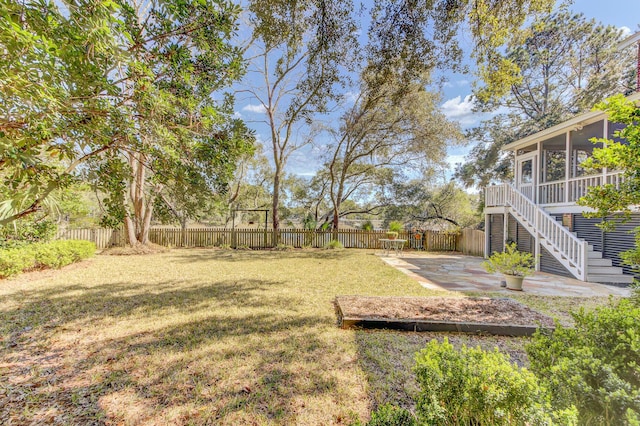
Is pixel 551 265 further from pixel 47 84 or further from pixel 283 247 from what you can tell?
pixel 47 84

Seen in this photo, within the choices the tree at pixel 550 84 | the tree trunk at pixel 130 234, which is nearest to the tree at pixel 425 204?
the tree at pixel 550 84

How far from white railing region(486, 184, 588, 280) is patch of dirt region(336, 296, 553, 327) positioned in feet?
12.0

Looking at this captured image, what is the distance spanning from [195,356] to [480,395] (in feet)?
8.57

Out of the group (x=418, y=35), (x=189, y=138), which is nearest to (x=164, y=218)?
(x=189, y=138)

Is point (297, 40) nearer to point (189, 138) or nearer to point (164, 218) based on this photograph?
point (189, 138)

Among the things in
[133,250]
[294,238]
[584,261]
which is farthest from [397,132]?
[133,250]

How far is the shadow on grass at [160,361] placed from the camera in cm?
204

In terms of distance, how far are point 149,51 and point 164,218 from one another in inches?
71.0

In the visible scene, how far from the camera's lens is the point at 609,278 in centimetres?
637

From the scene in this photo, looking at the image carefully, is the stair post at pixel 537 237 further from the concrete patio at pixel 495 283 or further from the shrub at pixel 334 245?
the shrub at pixel 334 245

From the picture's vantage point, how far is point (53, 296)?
488 cm

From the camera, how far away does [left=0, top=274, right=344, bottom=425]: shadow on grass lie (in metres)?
2.04

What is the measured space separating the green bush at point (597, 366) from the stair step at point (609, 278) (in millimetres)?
6526

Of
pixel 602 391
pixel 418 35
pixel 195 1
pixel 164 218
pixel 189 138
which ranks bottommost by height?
pixel 602 391
